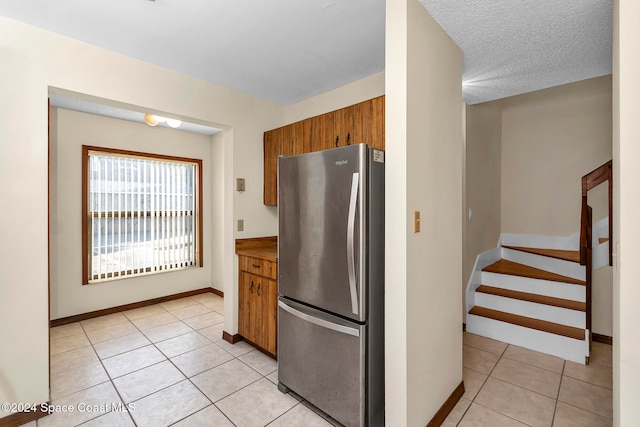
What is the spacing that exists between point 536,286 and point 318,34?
10.8 feet

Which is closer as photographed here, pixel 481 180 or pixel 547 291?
pixel 547 291

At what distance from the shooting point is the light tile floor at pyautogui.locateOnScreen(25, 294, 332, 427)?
1.95 metres

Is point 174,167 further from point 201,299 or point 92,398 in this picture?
point 92,398

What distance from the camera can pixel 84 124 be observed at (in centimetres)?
355

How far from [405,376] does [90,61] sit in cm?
297

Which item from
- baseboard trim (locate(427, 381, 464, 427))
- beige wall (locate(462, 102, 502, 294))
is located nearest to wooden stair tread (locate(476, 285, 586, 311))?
beige wall (locate(462, 102, 502, 294))

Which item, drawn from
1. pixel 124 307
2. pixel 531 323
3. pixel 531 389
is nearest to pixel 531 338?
pixel 531 323

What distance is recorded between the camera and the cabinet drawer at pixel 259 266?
257 cm

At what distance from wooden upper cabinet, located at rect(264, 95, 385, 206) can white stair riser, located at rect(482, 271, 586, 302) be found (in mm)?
2382

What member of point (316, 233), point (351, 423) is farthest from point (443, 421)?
point (316, 233)

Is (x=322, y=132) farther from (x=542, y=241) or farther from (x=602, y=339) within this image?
(x=602, y=339)

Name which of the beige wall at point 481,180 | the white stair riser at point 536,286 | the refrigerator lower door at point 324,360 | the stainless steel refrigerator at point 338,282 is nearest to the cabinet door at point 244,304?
the refrigerator lower door at point 324,360

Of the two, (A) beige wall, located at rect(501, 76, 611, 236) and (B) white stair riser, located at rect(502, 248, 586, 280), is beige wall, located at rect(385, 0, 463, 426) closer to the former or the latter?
(B) white stair riser, located at rect(502, 248, 586, 280)

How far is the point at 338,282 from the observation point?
5.92 feet
